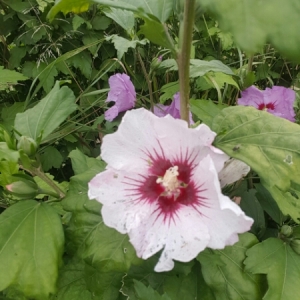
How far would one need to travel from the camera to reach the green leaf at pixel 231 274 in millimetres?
690

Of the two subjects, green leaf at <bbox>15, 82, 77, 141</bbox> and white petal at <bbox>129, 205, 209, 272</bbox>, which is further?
green leaf at <bbox>15, 82, 77, 141</bbox>

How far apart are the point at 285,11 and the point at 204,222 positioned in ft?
1.11

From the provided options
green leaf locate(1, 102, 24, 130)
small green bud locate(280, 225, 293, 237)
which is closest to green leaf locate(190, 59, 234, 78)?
small green bud locate(280, 225, 293, 237)

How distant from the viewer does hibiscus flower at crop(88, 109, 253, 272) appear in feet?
1.72

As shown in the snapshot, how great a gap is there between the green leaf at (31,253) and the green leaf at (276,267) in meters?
0.33

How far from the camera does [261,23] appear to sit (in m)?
0.27

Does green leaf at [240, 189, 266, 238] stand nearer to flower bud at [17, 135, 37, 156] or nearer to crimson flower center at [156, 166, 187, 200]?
crimson flower center at [156, 166, 187, 200]

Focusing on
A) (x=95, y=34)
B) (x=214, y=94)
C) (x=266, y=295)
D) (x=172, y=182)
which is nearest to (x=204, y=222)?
(x=172, y=182)


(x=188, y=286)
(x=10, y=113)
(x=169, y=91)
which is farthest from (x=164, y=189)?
(x=10, y=113)

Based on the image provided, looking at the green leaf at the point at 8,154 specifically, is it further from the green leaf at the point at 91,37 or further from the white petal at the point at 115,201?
the green leaf at the point at 91,37

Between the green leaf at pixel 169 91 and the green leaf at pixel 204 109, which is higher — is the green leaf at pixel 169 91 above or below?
below

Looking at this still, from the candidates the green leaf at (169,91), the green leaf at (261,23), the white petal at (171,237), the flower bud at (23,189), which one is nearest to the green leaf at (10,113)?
the green leaf at (169,91)

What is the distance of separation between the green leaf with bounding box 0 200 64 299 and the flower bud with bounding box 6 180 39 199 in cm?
4

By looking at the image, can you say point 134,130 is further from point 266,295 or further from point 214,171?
point 266,295
